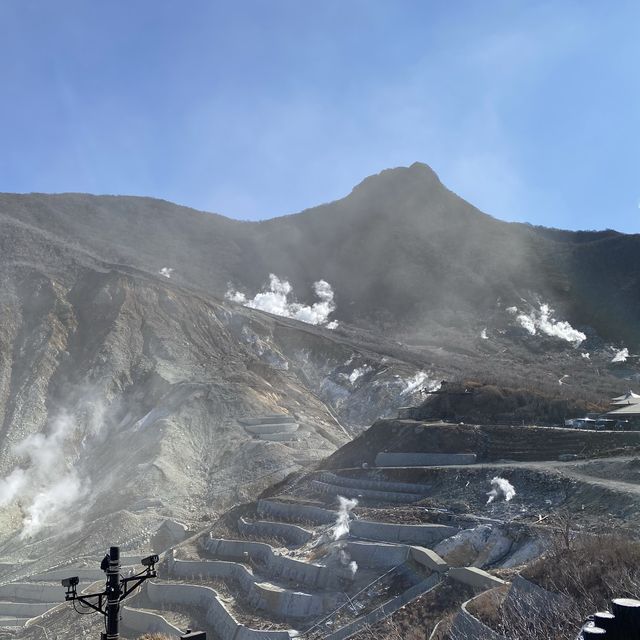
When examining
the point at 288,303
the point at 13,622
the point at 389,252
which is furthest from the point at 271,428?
the point at 389,252

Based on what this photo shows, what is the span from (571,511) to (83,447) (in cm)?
4637

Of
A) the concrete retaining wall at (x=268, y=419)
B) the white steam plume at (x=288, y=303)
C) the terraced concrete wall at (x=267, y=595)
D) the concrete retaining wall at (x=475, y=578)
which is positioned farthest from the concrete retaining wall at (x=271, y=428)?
the white steam plume at (x=288, y=303)

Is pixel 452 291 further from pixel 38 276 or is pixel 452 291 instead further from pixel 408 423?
pixel 408 423

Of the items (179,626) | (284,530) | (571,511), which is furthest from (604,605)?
(284,530)

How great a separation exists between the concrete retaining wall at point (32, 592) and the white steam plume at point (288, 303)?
71560 mm

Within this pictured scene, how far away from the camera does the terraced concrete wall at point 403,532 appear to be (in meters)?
26.1

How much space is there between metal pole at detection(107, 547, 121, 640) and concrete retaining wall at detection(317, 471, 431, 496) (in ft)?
82.5

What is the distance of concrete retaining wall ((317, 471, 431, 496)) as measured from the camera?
3387 cm

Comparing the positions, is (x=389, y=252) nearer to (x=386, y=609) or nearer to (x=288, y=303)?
(x=288, y=303)

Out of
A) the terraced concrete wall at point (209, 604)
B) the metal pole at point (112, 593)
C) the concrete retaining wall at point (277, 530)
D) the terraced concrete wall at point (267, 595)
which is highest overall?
the metal pole at point (112, 593)

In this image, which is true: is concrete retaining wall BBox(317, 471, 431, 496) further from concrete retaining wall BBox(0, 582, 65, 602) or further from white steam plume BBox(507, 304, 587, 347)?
white steam plume BBox(507, 304, 587, 347)

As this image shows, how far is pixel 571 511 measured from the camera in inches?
1013

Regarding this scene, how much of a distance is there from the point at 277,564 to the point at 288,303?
90.4m

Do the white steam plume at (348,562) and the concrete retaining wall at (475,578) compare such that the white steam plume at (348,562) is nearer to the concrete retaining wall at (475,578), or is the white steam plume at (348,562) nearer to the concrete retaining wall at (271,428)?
the concrete retaining wall at (475,578)
